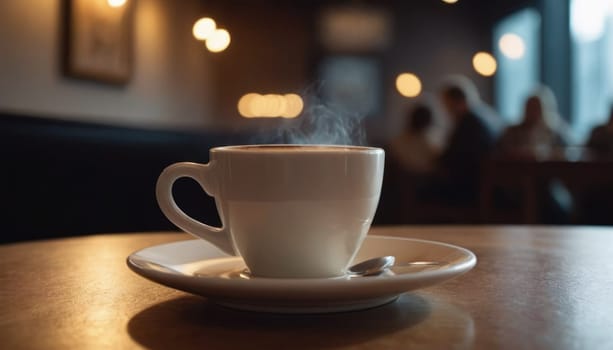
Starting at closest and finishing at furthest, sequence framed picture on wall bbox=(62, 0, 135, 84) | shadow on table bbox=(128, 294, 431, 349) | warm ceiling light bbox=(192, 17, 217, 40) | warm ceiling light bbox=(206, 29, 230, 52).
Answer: shadow on table bbox=(128, 294, 431, 349), framed picture on wall bbox=(62, 0, 135, 84), warm ceiling light bbox=(206, 29, 230, 52), warm ceiling light bbox=(192, 17, 217, 40)

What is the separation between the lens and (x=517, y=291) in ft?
1.68

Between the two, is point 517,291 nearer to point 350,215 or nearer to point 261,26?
point 350,215

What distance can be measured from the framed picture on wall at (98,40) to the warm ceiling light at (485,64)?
12.2 feet

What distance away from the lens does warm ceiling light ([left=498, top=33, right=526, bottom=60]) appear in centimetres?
626

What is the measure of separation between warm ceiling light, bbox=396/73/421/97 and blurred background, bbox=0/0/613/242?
14mm

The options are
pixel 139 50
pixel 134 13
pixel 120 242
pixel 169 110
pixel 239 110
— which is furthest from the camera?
pixel 239 110

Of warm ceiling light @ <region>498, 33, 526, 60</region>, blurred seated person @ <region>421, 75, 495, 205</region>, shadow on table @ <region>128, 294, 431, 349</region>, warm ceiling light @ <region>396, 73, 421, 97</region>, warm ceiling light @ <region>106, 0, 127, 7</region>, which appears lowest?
blurred seated person @ <region>421, 75, 495, 205</region>

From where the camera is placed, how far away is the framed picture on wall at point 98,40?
353 cm

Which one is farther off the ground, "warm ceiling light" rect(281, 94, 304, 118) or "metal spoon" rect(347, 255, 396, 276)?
"warm ceiling light" rect(281, 94, 304, 118)

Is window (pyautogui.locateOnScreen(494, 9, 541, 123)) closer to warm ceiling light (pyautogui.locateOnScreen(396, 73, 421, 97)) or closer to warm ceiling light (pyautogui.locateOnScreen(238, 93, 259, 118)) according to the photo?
warm ceiling light (pyautogui.locateOnScreen(396, 73, 421, 97))

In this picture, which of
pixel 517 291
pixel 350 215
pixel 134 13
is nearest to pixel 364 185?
pixel 350 215

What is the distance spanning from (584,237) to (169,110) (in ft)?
14.7

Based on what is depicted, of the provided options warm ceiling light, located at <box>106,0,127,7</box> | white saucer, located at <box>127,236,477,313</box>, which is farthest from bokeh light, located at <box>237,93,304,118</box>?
white saucer, located at <box>127,236,477,313</box>

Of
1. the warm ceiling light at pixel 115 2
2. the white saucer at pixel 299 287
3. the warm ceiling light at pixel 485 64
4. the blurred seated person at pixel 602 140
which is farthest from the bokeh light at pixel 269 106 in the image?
the white saucer at pixel 299 287
